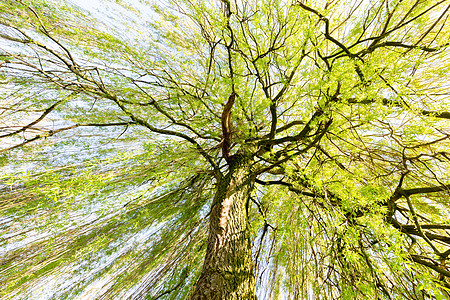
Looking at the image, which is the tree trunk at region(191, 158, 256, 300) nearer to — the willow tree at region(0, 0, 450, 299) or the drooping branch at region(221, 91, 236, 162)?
the willow tree at region(0, 0, 450, 299)

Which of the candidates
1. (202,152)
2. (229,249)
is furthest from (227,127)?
(229,249)

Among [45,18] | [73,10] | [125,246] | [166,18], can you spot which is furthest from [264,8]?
[125,246]

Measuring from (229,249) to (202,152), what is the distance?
3.09ft

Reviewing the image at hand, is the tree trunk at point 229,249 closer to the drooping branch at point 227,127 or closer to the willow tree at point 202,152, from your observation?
the willow tree at point 202,152

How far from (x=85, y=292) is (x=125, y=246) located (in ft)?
1.63

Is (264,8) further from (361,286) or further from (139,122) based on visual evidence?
(361,286)

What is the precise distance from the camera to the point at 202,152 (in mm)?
1981

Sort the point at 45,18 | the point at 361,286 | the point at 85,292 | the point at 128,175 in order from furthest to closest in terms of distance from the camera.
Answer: the point at 85,292 → the point at 128,175 → the point at 45,18 → the point at 361,286

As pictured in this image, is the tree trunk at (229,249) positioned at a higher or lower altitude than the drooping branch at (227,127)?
lower

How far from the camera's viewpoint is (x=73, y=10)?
1710mm

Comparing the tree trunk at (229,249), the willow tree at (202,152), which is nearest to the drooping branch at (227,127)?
the willow tree at (202,152)

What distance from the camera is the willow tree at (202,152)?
4.40 ft

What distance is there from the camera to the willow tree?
1.34 m

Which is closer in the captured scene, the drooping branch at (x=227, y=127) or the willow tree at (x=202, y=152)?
the willow tree at (x=202, y=152)
